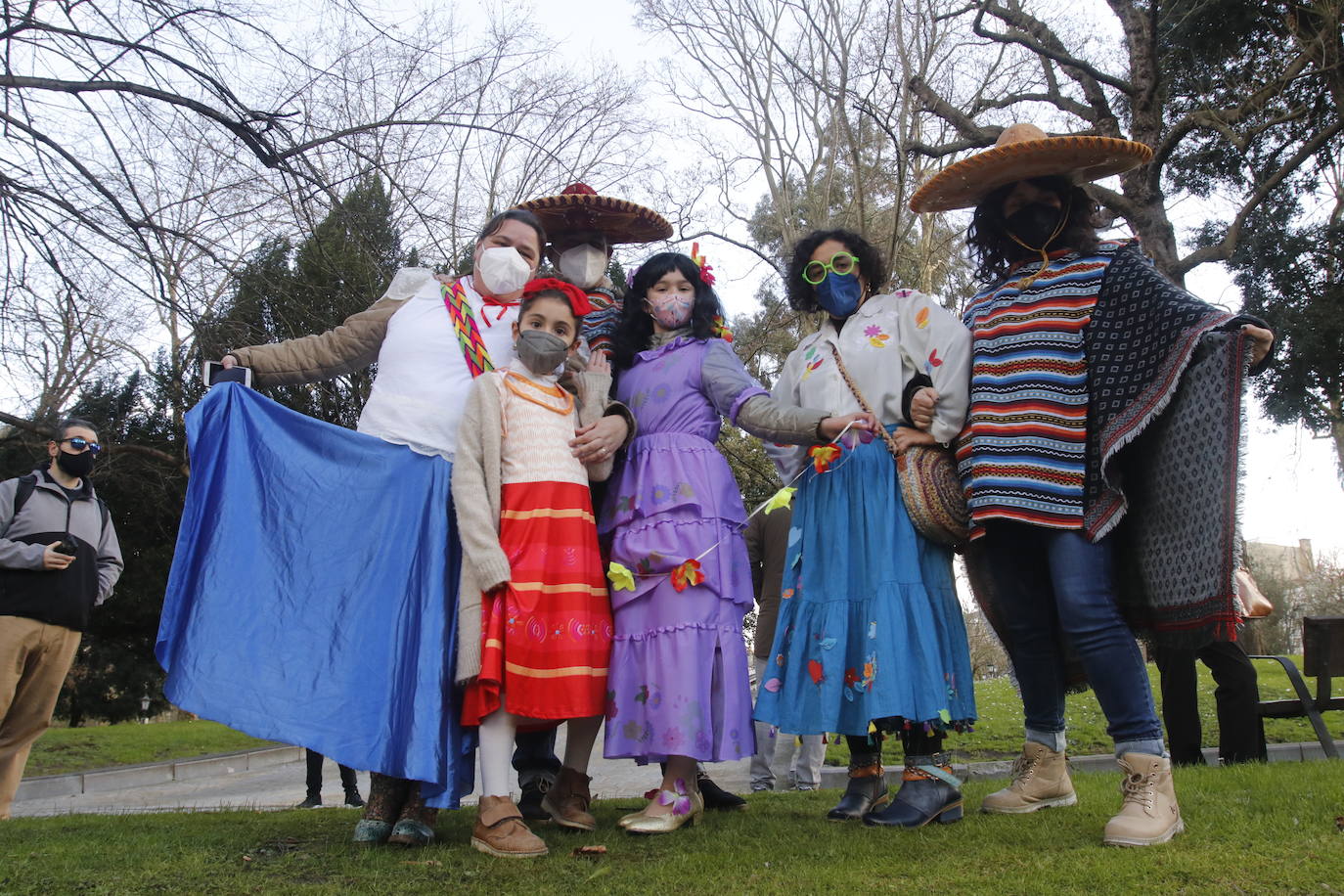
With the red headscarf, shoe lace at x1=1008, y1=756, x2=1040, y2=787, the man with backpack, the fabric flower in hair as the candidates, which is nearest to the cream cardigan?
the red headscarf

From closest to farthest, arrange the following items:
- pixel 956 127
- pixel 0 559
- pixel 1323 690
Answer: pixel 0 559, pixel 1323 690, pixel 956 127

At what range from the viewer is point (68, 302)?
260 inches

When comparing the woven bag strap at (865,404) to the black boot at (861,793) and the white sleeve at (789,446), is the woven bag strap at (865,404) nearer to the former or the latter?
the white sleeve at (789,446)

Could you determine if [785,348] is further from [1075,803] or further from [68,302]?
[1075,803]

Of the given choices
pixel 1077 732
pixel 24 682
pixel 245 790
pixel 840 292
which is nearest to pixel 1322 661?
pixel 1077 732

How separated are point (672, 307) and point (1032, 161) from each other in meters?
1.42

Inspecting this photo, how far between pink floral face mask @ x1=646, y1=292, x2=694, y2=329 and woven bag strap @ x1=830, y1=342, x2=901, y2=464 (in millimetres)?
601

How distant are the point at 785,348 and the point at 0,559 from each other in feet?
52.5

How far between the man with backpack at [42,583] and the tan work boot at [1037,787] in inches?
203

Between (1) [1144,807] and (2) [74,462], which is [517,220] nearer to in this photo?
(1) [1144,807]

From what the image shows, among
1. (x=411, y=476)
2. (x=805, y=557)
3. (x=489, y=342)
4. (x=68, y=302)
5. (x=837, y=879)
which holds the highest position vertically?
(x=68, y=302)

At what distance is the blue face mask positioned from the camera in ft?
12.9

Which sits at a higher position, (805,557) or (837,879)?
(805,557)

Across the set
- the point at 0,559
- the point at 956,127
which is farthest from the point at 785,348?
the point at 0,559
